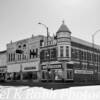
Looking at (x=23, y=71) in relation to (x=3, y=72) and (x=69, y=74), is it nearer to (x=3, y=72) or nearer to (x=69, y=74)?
(x=3, y=72)

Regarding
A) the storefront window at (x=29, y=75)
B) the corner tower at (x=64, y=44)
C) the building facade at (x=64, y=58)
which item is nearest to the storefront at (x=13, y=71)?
the storefront window at (x=29, y=75)

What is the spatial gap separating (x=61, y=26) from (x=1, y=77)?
2967cm

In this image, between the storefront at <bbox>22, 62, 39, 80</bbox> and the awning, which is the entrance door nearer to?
the storefront at <bbox>22, 62, 39, 80</bbox>

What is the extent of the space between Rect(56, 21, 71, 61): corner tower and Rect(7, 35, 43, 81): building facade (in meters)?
6.69

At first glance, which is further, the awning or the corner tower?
the awning

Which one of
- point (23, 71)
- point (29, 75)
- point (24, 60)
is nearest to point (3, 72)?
point (23, 71)

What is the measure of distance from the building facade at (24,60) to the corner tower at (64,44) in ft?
21.9

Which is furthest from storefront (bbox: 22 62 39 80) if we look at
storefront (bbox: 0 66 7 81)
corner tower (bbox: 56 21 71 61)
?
storefront (bbox: 0 66 7 81)

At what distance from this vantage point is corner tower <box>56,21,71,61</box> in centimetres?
4125

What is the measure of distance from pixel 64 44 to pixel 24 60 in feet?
50.0

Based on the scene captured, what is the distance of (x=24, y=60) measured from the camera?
51344mm

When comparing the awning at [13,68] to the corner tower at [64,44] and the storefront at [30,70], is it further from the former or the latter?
the corner tower at [64,44]

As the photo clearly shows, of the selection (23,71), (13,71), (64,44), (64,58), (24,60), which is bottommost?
(13,71)

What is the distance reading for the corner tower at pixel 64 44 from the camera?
41250mm
